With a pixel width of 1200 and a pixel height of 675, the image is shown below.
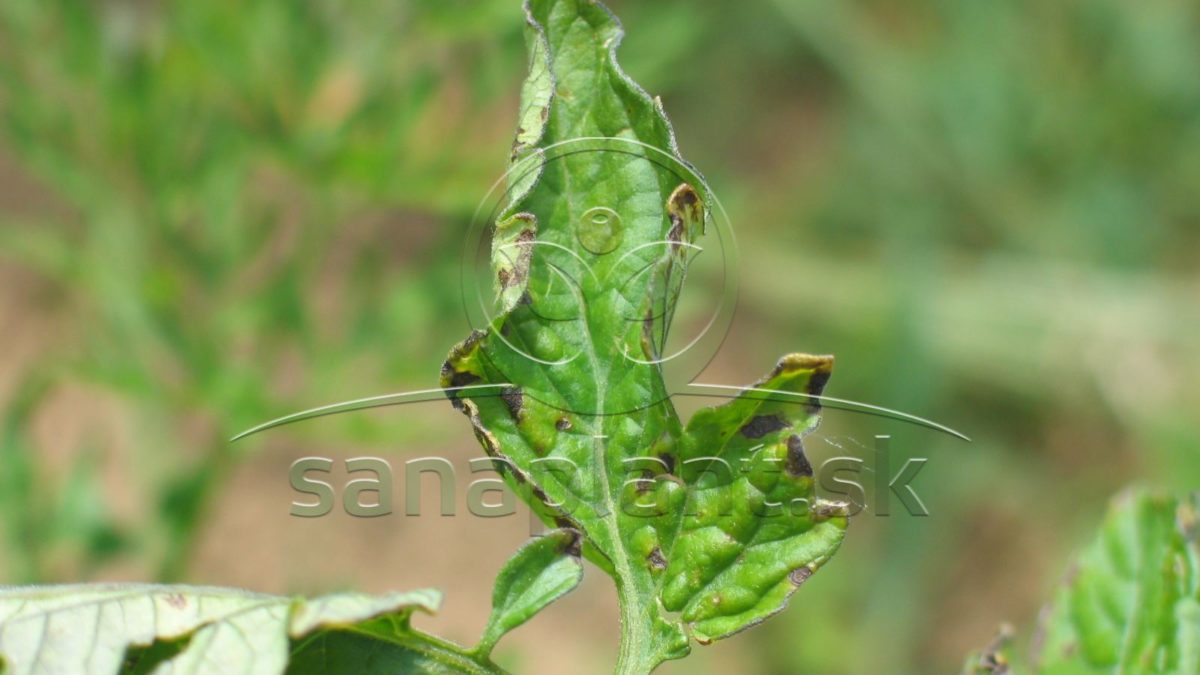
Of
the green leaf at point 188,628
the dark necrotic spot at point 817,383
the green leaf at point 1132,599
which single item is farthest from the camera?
the green leaf at point 1132,599

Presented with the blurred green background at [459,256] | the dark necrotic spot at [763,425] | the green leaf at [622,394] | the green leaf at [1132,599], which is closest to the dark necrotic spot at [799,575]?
the green leaf at [622,394]

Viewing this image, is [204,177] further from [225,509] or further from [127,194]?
[225,509]

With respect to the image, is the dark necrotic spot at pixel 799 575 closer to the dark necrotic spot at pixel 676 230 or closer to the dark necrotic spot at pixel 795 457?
the dark necrotic spot at pixel 795 457

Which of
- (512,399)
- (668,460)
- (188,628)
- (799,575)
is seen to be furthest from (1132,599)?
(188,628)

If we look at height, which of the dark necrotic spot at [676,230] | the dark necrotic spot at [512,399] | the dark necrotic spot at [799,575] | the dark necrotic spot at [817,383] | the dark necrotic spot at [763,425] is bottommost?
the dark necrotic spot at [799,575]

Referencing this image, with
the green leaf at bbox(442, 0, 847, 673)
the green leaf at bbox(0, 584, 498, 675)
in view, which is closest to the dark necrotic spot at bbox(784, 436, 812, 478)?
the green leaf at bbox(442, 0, 847, 673)

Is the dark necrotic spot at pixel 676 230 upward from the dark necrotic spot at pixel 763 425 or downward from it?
upward

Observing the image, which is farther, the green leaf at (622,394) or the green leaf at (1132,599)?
the green leaf at (1132,599)

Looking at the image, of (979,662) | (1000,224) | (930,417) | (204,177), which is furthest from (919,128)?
(979,662)

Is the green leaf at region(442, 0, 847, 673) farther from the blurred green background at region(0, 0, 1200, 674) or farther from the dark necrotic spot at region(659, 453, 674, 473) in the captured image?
the blurred green background at region(0, 0, 1200, 674)
